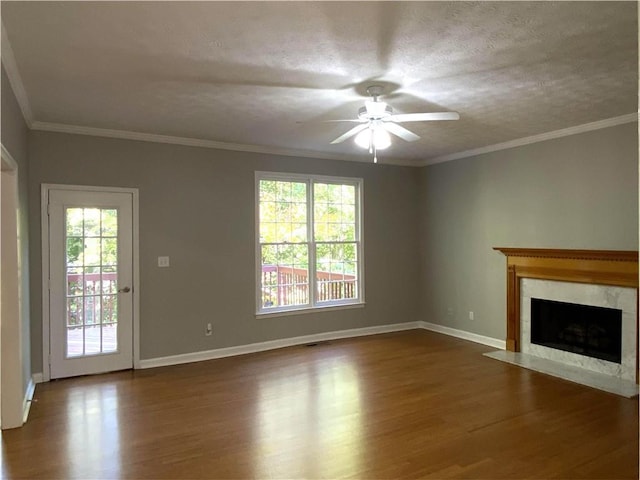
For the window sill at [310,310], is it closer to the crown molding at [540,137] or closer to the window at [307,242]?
the window at [307,242]

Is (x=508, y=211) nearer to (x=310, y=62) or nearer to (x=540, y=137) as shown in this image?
(x=540, y=137)

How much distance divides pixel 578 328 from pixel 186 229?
14.9ft

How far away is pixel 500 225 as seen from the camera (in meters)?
5.69

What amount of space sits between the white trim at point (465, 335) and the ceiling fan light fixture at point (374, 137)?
3.35 m

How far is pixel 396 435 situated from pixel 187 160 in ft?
12.3

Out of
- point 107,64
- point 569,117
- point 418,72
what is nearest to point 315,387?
point 418,72

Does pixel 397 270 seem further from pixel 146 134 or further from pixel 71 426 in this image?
pixel 71 426

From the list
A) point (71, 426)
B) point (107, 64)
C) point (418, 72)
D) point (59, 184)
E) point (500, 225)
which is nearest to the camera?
point (107, 64)

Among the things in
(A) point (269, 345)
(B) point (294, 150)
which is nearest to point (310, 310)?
(A) point (269, 345)

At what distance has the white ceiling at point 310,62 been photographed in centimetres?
230

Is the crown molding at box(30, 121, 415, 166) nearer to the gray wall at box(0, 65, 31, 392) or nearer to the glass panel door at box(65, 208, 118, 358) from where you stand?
the gray wall at box(0, 65, 31, 392)

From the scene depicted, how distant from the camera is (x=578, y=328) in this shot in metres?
4.85

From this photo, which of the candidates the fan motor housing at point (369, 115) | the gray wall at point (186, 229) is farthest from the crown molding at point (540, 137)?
the fan motor housing at point (369, 115)

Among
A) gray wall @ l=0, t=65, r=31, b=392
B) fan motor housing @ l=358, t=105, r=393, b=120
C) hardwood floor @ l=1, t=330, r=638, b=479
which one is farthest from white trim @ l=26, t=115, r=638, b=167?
hardwood floor @ l=1, t=330, r=638, b=479
